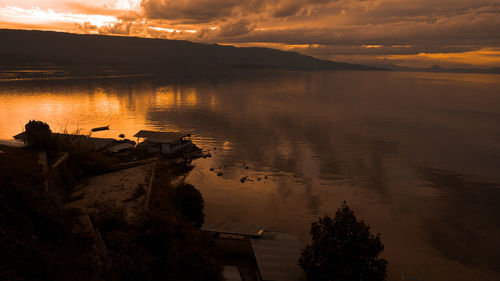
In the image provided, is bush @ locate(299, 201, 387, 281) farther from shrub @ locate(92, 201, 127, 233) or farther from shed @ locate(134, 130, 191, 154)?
shed @ locate(134, 130, 191, 154)

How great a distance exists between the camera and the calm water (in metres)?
34.8

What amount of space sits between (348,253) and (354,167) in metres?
40.7

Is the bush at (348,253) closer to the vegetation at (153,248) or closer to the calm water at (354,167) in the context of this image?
the vegetation at (153,248)

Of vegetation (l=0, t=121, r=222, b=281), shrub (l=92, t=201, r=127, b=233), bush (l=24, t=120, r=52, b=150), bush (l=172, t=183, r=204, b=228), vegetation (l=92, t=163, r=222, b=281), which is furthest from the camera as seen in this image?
bush (l=172, t=183, r=204, b=228)

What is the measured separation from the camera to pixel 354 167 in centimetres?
5791

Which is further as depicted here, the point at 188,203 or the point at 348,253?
the point at 188,203

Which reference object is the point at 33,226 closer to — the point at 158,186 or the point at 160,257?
the point at 160,257

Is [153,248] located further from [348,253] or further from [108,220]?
[348,253]

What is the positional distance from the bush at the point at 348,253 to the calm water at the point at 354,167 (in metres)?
10.8

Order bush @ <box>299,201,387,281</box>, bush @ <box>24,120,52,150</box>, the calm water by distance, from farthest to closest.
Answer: the calm water, bush @ <box>24,120,52,150</box>, bush @ <box>299,201,387,281</box>

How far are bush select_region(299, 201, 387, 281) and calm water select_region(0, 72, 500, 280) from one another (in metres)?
10.8

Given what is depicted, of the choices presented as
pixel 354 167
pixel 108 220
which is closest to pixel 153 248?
pixel 108 220

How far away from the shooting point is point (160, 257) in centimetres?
1655

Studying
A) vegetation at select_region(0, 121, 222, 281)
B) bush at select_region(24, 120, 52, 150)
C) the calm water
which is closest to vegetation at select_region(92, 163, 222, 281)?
vegetation at select_region(0, 121, 222, 281)
